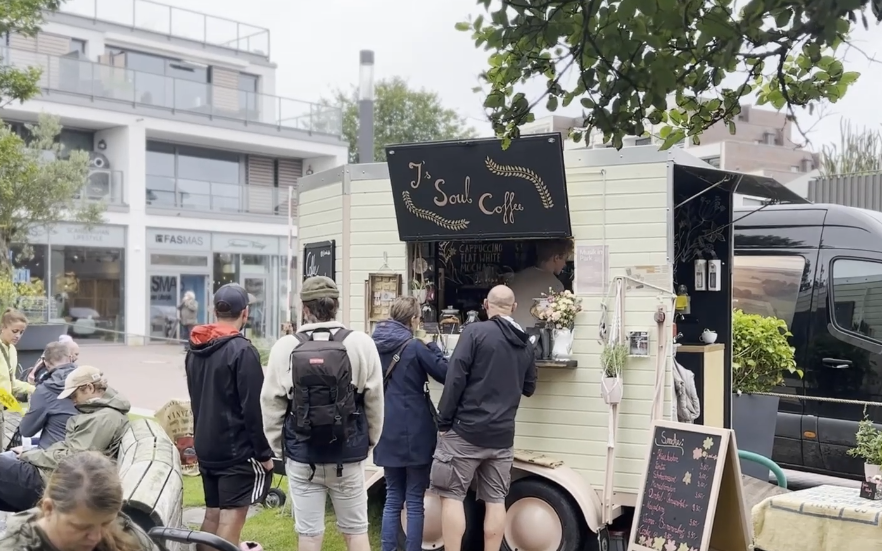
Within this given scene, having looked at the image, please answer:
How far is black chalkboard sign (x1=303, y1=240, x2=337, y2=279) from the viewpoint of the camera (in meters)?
6.34

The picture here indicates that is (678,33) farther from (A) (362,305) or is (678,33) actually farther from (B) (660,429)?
(A) (362,305)

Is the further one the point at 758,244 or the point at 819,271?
the point at 758,244

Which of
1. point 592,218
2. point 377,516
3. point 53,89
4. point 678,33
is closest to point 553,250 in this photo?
point 592,218

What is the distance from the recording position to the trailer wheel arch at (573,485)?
16.2 feet

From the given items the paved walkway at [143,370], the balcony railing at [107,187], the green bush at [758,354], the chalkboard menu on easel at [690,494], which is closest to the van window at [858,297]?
the green bush at [758,354]

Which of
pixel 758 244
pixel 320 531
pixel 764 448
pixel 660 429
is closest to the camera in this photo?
pixel 320 531

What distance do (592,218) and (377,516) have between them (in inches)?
105

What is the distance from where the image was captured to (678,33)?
2.54m

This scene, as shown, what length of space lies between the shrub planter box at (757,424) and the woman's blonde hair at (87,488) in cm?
532

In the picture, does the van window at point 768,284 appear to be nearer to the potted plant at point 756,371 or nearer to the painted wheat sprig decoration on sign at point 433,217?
the potted plant at point 756,371

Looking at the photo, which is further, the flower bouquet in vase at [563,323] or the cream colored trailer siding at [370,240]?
the cream colored trailer siding at [370,240]

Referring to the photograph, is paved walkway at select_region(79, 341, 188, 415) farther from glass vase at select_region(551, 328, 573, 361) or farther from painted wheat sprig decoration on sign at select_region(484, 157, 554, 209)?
painted wheat sprig decoration on sign at select_region(484, 157, 554, 209)

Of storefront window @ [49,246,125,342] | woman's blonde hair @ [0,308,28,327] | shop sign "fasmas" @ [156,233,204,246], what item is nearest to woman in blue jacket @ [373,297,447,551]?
woman's blonde hair @ [0,308,28,327]

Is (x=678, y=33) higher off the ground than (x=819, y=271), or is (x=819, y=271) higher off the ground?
(x=678, y=33)
